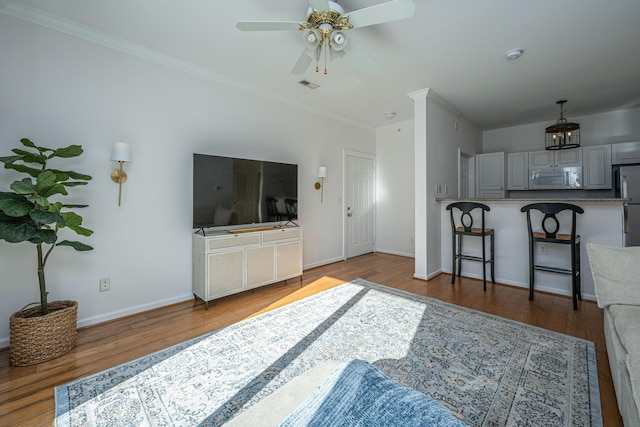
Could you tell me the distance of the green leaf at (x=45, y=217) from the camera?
1793 millimetres

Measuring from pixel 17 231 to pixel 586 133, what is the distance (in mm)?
7631

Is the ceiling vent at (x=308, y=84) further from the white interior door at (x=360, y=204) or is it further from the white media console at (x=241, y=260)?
the white media console at (x=241, y=260)

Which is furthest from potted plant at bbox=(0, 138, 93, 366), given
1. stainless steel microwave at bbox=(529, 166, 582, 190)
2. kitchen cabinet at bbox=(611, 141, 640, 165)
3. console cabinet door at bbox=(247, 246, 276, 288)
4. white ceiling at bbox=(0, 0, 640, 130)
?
kitchen cabinet at bbox=(611, 141, 640, 165)

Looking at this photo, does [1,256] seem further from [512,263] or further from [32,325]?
[512,263]

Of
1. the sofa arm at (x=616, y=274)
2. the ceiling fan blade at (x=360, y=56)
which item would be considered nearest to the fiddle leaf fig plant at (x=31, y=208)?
the ceiling fan blade at (x=360, y=56)

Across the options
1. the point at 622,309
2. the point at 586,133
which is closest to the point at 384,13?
the point at 622,309

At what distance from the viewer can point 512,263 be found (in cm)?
359

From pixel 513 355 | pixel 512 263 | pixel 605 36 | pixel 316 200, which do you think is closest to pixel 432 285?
pixel 512 263

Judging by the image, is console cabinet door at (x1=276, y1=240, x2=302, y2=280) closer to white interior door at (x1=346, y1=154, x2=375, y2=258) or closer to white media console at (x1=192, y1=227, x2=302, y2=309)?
white media console at (x1=192, y1=227, x2=302, y2=309)

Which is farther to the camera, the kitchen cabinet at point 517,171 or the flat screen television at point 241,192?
the kitchen cabinet at point 517,171

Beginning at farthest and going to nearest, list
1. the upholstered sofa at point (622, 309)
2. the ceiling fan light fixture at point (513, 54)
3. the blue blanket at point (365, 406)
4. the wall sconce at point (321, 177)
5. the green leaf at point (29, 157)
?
the wall sconce at point (321, 177)
the ceiling fan light fixture at point (513, 54)
the green leaf at point (29, 157)
the upholstered sofa at point (622, 309)
the blue blanket at point (365, 406)

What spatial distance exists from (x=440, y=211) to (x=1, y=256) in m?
4.80

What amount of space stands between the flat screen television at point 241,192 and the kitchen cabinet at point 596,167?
500 centimetres

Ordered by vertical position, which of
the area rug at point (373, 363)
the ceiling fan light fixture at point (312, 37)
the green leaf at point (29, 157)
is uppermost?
the ceiling fan light fixture at point (312, 37)
